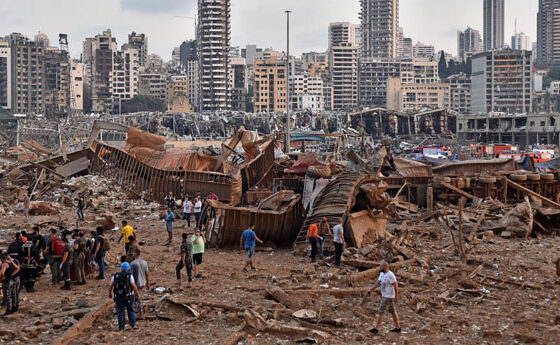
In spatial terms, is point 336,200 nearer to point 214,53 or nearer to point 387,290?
point 387,290

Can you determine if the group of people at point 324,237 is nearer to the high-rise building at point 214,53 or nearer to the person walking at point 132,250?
the person walking at point 132,250

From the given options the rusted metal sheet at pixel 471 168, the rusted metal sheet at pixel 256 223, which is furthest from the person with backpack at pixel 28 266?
the rusted metal sheet at pixel 471 168

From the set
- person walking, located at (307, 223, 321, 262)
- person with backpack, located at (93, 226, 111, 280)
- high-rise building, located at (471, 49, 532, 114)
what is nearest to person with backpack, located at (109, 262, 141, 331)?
person with backpack, located at (93, 226, 111, 280)

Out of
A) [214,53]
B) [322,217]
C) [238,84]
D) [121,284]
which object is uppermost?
[214,53]

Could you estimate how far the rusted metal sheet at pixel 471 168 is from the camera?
27953mm

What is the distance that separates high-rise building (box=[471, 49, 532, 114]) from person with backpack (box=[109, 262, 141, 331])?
163601 millimetres

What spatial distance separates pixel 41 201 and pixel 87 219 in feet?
16.4

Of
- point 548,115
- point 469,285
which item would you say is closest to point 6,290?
point 469,285

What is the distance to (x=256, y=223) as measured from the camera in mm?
17141

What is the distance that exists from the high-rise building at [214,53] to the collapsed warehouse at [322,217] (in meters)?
113

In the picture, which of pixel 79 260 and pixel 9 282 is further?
pixel 79 260

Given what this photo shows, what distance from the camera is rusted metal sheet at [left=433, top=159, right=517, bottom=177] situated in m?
Answer: 28.0

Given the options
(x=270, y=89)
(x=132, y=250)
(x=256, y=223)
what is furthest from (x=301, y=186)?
(x=270, y=89)

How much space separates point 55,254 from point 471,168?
18.3 m
